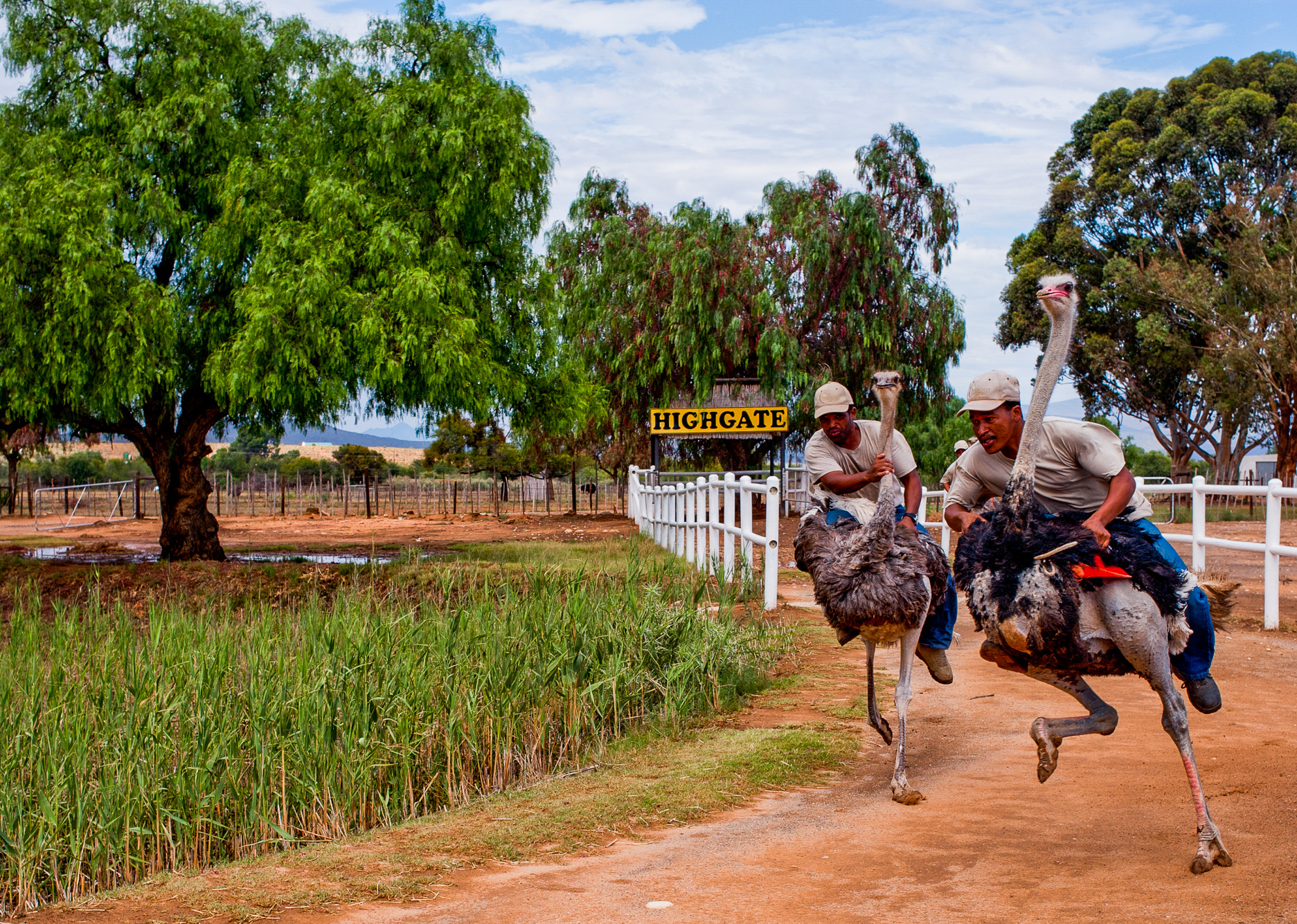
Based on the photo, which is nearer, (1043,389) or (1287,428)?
(1043,389)

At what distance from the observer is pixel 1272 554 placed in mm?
10273

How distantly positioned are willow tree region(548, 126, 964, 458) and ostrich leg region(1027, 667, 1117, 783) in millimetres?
24352

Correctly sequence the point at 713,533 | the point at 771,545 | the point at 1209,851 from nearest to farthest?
the point at 1209,851 < the point at 771,545 < the point at 713,533

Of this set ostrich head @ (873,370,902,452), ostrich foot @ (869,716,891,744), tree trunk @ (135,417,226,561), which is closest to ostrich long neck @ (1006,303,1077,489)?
ostrich head @ (873,370,902,452)

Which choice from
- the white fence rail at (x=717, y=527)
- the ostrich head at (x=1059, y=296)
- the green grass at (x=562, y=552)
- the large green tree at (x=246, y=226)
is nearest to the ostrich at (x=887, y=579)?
the ostrich head at (x=1059, y=296)

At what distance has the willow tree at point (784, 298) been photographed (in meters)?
30.4

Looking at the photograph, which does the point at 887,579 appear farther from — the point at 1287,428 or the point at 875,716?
the point at 1287,428

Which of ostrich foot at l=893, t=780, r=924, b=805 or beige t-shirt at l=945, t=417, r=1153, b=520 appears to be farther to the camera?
ostrich foot at l=893, t=780, r=924, b=805

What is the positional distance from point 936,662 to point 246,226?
46.8ft

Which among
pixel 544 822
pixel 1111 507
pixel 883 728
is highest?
pixel 1111 507

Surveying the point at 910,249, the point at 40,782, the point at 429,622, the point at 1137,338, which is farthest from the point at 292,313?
the point at 1137,338

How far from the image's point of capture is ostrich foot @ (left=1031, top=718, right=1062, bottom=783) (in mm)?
4844

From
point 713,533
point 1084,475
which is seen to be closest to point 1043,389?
point 1084,475

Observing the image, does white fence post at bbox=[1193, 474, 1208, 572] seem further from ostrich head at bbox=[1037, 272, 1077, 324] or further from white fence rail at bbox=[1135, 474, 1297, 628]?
ostrich head at bbox=[1037, 272, 1077, 324]
